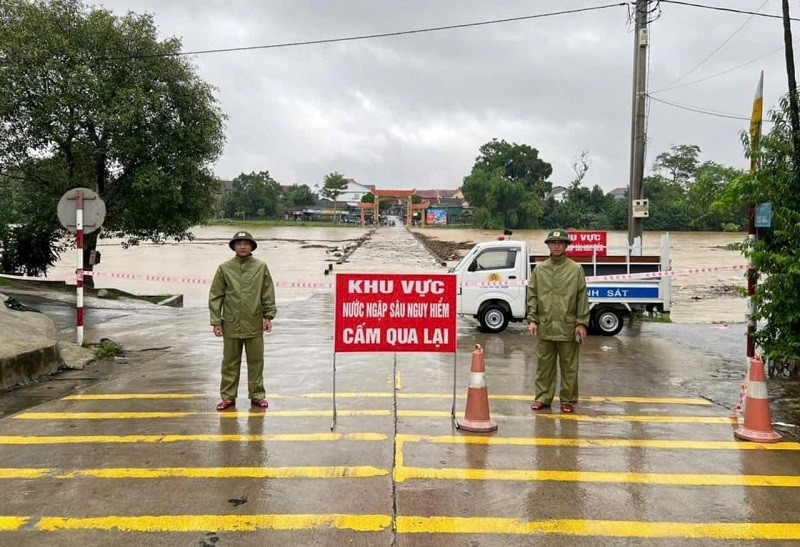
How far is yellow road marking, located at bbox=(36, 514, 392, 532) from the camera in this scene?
410 centimetres

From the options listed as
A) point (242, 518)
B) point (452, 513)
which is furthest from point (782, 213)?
point (242, 518)

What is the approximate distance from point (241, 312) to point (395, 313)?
1608mm

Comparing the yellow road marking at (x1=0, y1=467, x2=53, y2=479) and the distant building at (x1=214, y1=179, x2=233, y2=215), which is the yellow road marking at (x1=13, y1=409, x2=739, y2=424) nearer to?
the yellow road marking at (x1=0, y1=467, x2=53, y2=479)

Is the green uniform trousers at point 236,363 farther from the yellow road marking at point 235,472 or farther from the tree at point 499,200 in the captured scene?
the tree at point 499,200

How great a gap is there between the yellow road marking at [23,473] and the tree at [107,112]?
40.4 ft

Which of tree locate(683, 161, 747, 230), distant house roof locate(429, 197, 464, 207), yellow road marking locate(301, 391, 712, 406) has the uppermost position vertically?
distant house roof locate(429, 197, 464, 207)

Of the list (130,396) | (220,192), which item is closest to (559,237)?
(130,396)

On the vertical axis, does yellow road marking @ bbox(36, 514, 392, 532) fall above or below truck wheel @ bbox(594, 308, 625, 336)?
below

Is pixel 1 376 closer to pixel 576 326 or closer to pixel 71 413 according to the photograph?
pixel 71 413

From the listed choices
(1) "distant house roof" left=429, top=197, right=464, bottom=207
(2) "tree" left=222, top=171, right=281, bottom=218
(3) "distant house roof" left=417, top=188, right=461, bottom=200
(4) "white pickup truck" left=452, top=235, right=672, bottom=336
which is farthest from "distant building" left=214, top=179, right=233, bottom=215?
(3) "distant house roof" left=417, top=188, right=461, bottom=200

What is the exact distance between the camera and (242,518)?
13.9 feet

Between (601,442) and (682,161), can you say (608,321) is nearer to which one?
(601,442)

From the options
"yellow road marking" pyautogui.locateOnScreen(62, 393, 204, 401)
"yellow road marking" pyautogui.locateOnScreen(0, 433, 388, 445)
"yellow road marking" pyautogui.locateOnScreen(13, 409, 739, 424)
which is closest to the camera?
"yellow road marking" pyautogui.locateOnScreen(0, 433, 388, 445)

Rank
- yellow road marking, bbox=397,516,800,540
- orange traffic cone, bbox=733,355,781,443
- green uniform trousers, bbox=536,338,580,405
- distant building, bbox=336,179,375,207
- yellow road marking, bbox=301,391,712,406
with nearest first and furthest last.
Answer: yellow road marking, bbox=397,516,800,540 → orange traffic cone, bbox=733,355,781,443 → green uniform trousers, bbox=536,338,580,405 → yellow road marking, bbox=301,391,712,406 → distant building, bbox=336,179,375,207
